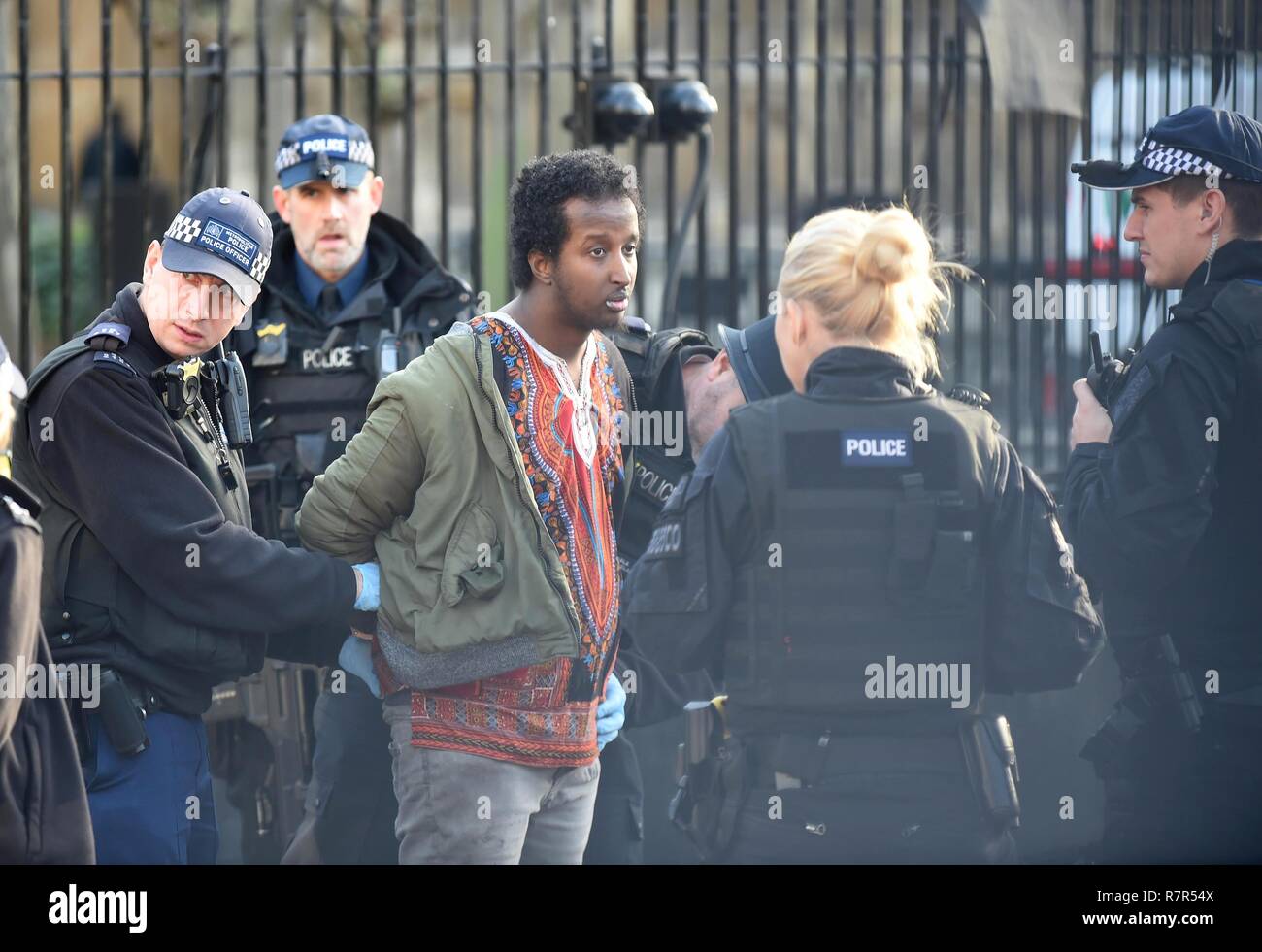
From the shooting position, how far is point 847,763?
3.26 metres

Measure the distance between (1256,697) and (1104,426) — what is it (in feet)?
2.36

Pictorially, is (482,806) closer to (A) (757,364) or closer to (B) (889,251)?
(A) (757,364)

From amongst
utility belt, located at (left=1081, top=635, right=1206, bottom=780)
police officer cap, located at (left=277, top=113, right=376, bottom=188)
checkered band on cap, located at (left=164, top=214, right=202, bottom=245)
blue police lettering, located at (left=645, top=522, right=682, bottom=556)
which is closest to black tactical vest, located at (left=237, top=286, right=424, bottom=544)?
police officer cap, located at (left=277, top=113, right=376, bottom=188)

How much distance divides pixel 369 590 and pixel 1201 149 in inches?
86.2

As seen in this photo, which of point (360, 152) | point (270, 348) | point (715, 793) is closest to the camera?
point (715, 793)

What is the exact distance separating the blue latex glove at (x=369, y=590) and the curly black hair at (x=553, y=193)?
2.31 feet

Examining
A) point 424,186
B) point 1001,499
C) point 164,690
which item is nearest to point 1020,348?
point 1001,499

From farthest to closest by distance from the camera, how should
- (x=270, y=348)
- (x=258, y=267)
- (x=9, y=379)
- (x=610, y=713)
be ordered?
1. (x=270, y=348)
2. (x=610, y=713)
3. (x=258, y=267)
4. (x=9, y=379)

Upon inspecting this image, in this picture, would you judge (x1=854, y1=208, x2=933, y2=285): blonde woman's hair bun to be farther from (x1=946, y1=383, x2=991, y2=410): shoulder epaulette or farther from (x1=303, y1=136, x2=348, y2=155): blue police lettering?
(x1=303, y1=136, x2=348, y2=155): blue police lettering

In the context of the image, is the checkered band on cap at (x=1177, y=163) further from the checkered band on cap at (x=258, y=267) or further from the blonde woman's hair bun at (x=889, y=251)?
the checkered band on cap at (x=258, y=267)

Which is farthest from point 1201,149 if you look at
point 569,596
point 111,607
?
point 111,607

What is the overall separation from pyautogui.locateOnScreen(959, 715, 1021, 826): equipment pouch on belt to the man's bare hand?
870mm

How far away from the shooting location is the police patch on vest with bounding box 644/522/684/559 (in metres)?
3.29

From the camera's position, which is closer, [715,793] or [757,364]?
[715,793]
